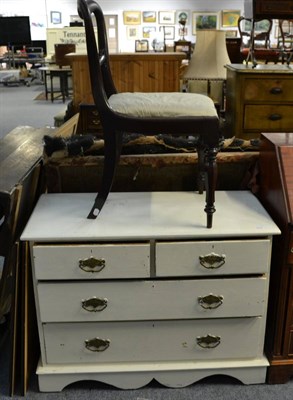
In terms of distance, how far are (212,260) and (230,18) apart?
1345 cm

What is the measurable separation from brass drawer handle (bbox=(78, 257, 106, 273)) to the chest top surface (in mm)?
81

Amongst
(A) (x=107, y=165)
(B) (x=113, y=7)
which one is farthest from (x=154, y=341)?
(B) (x=113, y=7)

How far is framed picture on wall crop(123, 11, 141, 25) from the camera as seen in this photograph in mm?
13978

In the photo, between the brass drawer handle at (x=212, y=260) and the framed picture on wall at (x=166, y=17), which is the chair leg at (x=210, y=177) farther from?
the framed picture on wall at (x=166, y=17)

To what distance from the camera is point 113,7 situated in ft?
45.9

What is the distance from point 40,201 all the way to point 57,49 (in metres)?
7.69

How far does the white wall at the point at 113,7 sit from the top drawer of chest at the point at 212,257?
13.4 meters

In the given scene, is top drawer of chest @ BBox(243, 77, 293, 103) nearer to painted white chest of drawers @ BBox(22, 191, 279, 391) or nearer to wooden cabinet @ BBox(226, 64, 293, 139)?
wooden cabinet @ BBox(226, 64, 293, 139)

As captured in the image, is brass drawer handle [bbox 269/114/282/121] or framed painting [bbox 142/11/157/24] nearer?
brass drawer handle [bbox 269/114/282/121]

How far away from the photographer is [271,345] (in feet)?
→ 6.28

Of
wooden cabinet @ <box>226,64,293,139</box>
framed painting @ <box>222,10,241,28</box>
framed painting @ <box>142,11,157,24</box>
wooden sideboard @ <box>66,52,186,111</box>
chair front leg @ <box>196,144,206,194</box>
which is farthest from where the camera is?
framed painting @ <box>142,11,157,24</box>

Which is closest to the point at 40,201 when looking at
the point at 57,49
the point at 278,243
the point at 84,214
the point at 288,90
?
the point at 84,214

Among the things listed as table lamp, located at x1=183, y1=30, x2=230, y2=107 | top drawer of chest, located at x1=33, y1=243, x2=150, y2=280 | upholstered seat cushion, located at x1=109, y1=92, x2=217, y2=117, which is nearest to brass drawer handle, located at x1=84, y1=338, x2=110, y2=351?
top drawer of chest, located at x1=33, y1=243, x2=150, y2=280

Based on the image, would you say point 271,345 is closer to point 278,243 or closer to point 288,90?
point 278,243
